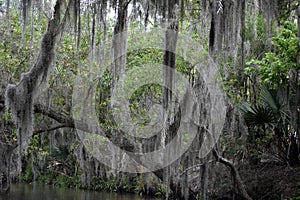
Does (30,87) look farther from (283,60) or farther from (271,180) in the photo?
(271,180)

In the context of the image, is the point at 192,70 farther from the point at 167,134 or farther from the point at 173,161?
the point at 173,161

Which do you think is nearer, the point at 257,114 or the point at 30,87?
the point at 30,87

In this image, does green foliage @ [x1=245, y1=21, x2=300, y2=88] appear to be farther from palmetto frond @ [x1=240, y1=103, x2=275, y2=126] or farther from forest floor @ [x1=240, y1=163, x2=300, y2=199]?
forest floor @ [x1=240, y1=163, x2=300, y2=199]

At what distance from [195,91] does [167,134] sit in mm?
1362

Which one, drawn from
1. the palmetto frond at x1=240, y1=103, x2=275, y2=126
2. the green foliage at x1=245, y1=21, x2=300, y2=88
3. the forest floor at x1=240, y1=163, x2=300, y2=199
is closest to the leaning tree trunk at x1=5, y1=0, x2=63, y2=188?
the green foliage at x1=245, y1=21, x2=300, y2=88

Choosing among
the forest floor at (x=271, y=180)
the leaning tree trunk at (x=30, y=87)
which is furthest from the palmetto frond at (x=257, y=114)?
the leaning tree trunk at (x=30, y=87)

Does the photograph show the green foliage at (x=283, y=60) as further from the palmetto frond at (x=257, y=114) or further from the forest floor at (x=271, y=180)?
the forest floor at (x=271, y=180)

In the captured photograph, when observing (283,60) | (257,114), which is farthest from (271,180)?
(283,60)

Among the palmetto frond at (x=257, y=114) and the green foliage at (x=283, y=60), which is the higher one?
the green foliage at (x=283, y=60)

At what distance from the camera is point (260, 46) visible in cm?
1234

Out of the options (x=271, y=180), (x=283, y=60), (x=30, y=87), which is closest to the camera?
(x=283, y=60)

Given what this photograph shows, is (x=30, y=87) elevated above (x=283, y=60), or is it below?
below

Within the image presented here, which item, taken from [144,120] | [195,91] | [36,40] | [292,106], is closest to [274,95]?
[292,106]

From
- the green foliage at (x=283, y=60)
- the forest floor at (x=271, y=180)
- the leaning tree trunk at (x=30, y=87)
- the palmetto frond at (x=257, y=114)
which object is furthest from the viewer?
the forest floor at (x=271, y=180)
